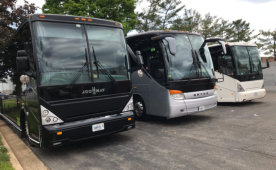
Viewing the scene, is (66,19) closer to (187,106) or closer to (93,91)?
(93,91)

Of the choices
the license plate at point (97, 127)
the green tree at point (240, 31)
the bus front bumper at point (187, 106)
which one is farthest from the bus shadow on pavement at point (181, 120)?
the green tree at point (240, 31)

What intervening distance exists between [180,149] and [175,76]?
8.82 ft

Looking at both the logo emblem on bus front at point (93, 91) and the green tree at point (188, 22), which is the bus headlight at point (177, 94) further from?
the green tree at point (188, 22)

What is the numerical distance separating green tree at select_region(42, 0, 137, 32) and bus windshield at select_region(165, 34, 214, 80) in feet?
38.8

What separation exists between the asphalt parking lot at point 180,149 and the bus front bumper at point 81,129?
0.44 metres

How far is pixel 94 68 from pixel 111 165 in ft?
6.97

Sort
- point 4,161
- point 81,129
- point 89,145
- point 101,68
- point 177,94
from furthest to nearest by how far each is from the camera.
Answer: point 177,94, point 89,145, point 101,68, point 81,129, point 4,161

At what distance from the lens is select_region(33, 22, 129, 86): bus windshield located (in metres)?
4.80

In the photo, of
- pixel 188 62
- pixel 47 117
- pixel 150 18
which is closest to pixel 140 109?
pixel 188 62

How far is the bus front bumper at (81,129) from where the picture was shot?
A: 4703 mm

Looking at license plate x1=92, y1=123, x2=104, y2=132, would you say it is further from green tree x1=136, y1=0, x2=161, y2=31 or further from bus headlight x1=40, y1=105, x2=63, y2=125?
green tree x1=136, y1=0, x2=161, y2=31

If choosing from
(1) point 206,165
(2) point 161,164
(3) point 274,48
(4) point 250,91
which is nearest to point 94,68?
(2) point 161,164

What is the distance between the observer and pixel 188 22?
31.1 m

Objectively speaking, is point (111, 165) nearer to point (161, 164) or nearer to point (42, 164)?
point (161, 164)
